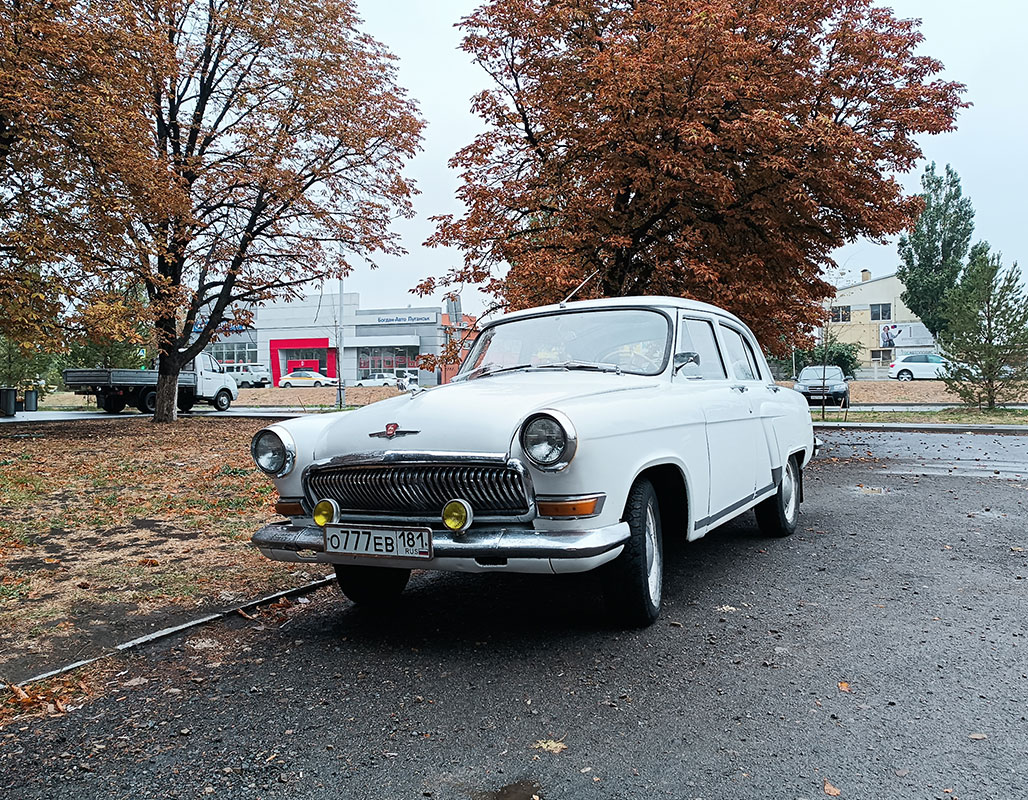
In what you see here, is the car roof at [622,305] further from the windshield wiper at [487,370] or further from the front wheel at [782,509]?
the front wheel at [782,509]

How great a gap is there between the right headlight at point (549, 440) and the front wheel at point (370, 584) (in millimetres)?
1394

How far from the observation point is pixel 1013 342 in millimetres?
23984

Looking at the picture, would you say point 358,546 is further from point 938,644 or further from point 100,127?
point 100,127

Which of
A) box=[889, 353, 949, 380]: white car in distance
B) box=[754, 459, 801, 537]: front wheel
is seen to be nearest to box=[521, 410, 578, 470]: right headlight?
box=[754, 459, 801, 537]: front wheel

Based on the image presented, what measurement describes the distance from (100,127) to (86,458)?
5591 millimetres

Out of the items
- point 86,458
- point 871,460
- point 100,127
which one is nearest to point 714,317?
point 871,460

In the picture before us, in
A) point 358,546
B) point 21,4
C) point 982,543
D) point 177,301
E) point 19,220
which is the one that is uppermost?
point 21,4

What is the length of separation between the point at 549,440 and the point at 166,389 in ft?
63.6

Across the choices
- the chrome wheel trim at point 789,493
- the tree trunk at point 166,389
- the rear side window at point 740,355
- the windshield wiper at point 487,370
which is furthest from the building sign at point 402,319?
the windshield wiper at point 487,370

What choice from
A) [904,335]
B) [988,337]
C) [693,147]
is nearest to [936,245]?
[904,335]

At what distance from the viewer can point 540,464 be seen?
3.51 metres

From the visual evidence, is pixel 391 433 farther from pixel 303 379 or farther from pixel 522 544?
pixel 303 379

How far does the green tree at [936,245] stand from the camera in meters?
57.2

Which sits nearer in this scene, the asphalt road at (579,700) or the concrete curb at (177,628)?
the asphalt road at (579,700)
